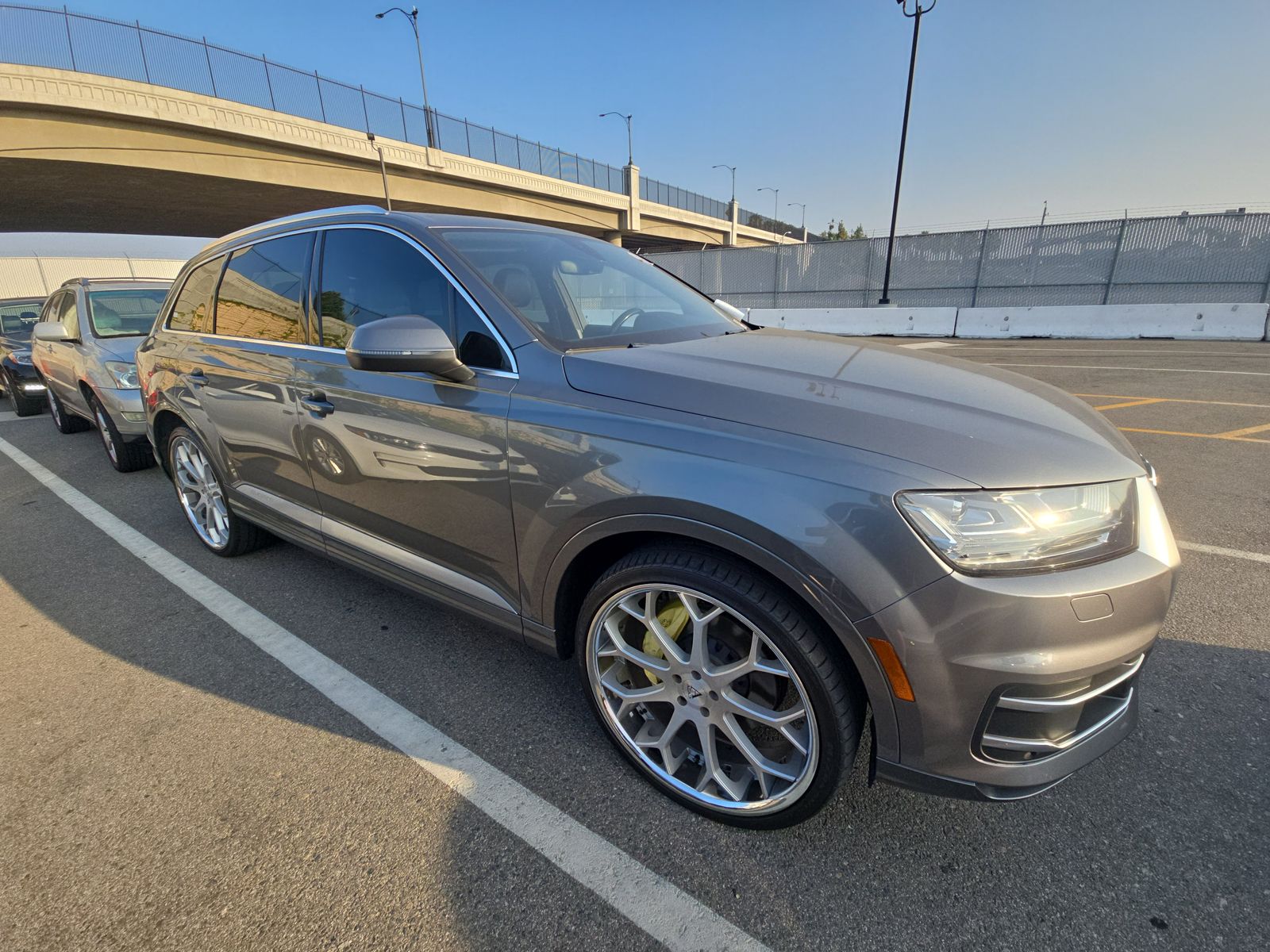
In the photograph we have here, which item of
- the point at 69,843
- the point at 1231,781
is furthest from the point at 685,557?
the point at 69,843

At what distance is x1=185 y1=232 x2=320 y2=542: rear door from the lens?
2855 mm

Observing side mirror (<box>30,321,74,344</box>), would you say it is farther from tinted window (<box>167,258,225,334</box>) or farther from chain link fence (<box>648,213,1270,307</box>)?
chain link fence (<box>648,213,1270,307</box>)

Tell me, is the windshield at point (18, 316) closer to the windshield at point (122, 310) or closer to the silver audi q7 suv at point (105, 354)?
the silver audi q7 suv at point (105, 354)

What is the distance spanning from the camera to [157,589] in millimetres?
3475

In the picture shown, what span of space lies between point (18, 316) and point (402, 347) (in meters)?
12.6

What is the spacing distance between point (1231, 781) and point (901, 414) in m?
1.66

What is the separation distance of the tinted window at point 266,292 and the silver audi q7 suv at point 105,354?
8.09 ft

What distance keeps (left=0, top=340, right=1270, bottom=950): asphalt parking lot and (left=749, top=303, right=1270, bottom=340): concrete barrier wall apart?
10.6 m

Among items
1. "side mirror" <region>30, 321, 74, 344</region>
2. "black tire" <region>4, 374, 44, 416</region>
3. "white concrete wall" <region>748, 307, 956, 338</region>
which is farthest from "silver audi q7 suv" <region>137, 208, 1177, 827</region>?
"white concrete wall" <region>748, 307, 956, 338</region>

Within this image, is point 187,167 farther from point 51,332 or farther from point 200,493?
point 200,493

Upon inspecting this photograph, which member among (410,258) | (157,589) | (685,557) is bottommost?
(157,589)

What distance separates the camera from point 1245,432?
5906 millimetres

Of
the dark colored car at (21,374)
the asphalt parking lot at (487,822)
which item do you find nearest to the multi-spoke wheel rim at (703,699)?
the asphalt parking lot at (487,822)

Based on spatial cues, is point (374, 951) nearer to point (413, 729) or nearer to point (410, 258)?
point (413, 729)
